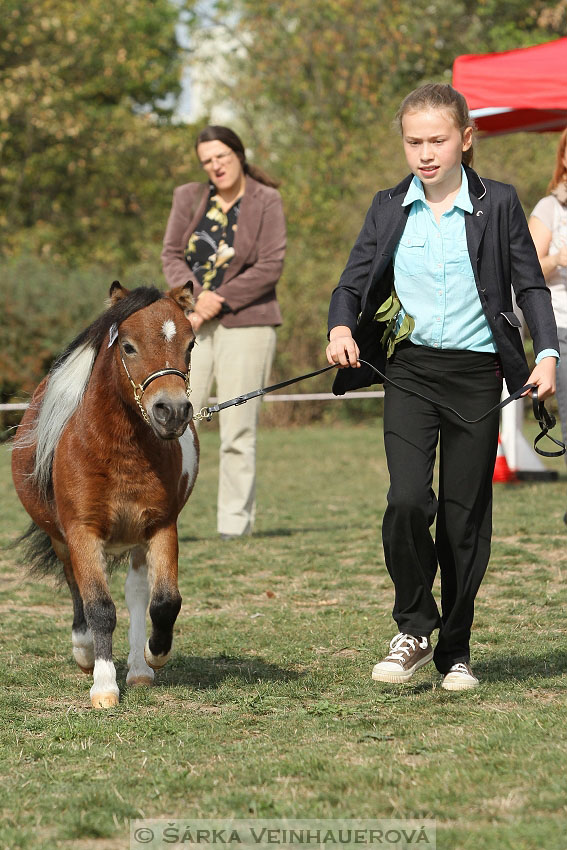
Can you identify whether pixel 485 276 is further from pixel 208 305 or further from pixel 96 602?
pixel 208 305

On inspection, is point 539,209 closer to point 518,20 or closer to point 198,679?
point 198,679

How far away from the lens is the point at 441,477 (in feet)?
15.7

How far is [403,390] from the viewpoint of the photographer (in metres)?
4.73

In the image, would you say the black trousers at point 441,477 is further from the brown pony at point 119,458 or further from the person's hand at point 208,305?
the person's hand at point 208,305

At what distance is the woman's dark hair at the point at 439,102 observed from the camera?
14.7 ft

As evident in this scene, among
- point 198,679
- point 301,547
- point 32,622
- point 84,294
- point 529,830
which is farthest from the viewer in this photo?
point 84,294

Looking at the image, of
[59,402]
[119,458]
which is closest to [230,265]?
[59,402]

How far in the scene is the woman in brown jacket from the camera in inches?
346

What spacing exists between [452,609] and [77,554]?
1516mm

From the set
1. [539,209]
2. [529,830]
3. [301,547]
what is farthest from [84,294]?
[529,830]

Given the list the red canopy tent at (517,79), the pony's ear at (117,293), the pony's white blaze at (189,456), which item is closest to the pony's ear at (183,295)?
the pony's ear at (117,293)

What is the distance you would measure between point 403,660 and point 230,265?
4669mm

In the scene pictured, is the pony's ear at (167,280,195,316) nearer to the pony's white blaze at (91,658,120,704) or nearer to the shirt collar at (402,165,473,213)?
the shirt collar at (402,165,473,213)

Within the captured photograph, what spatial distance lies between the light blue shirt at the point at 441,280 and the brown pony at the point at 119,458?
2.95 ft
